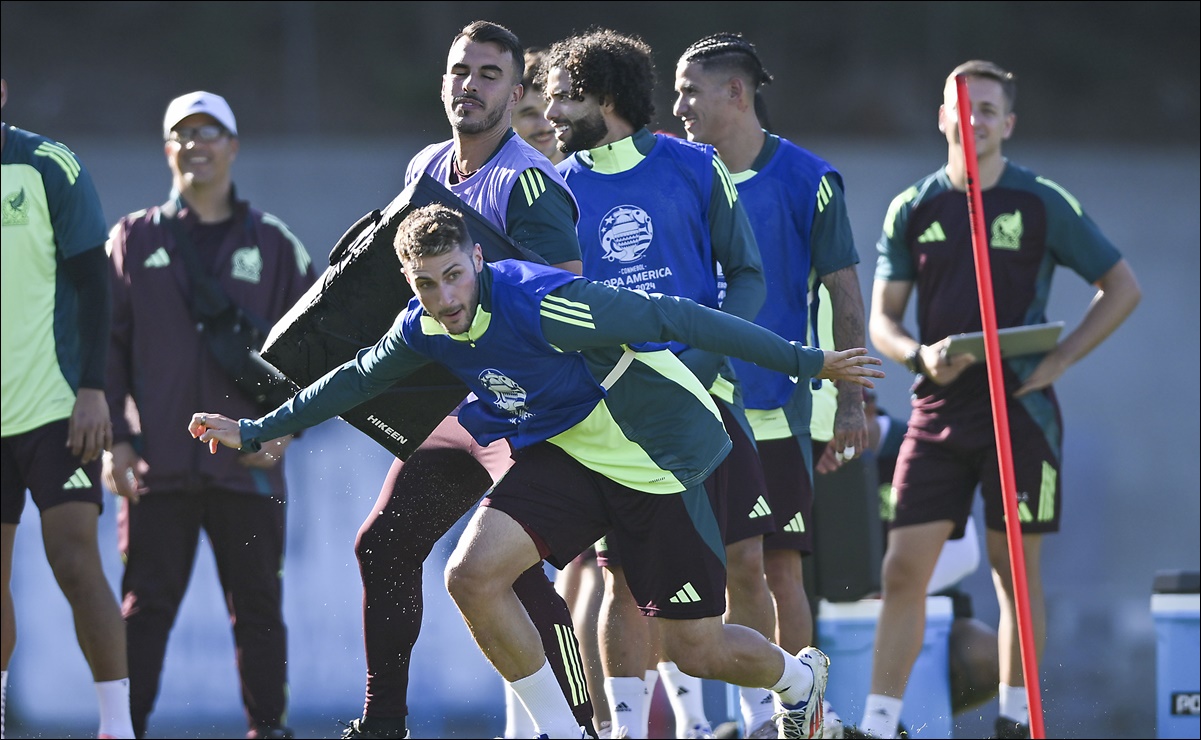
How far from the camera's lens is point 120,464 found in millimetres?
7293

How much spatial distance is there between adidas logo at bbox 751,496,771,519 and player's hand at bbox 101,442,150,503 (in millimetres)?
2690

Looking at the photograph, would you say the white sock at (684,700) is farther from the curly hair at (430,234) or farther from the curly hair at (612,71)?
the curly hair at (430,234)

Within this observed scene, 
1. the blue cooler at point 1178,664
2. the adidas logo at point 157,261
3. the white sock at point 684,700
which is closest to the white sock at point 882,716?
the white sock at point 684,700

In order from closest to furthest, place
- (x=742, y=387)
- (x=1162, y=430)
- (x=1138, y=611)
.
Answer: (x=742, y=387) → (x=1138, y=611) → (x=1162, y=430)

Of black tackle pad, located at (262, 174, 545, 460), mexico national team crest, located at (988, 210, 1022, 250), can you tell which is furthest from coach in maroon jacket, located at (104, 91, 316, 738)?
mexico national team crest, located at (988, 210, 1022, 250)

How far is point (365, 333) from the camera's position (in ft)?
18.0

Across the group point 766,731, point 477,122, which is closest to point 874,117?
point 766,731

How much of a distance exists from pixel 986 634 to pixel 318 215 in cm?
965

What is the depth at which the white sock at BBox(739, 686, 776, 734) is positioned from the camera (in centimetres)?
649

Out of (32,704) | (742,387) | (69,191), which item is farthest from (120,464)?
(742,387)

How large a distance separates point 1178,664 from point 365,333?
3.77 m

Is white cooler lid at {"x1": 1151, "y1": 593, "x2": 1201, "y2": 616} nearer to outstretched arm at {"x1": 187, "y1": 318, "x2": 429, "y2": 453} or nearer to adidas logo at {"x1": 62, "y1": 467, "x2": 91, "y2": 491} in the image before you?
outstretched arm at {"x1": 187, "y1": 318, "x2": 429, "y2": 453}

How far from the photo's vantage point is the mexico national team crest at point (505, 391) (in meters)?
5.00

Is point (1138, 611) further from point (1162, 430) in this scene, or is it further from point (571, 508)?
point (571, 508)
